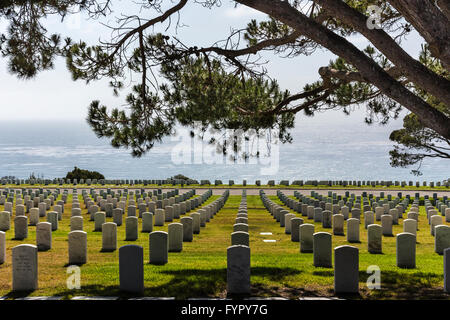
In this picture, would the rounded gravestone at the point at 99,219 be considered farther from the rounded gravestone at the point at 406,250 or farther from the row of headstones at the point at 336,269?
the rounded gravestone at the point at 406,250

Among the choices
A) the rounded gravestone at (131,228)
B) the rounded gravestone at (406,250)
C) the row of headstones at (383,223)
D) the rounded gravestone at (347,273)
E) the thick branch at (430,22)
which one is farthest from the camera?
the rounded gravestone at (131,228)

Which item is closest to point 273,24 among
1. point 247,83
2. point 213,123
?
point 247,83

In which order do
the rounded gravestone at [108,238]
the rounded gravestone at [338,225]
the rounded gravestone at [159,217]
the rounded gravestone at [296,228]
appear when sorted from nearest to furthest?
the rounded gravestone at [108,238], the rounded gravestone at [296,228], the rounded gravestone at [338,225], the rounded gravestone at [159,217]

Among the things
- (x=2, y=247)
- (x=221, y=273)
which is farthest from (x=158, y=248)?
(x=2, y=247)

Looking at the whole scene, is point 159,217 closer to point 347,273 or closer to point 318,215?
point 318,215

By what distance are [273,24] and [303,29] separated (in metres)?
7.39

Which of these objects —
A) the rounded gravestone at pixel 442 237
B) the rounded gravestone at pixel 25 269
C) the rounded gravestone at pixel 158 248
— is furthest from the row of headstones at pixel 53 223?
the rounded gravestone at pixel 442 237

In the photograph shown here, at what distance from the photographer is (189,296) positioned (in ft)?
30.9

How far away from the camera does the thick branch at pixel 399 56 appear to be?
970cm

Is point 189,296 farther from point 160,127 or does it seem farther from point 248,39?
point 248,39

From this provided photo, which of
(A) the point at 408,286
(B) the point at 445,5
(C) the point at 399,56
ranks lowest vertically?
(A) the point at 408,286

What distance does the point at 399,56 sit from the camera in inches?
387

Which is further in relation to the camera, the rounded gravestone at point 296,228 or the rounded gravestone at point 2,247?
the rounded gravestone at point 296,228
